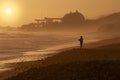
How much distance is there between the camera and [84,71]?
20.9m

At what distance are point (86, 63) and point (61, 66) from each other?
4.88ft

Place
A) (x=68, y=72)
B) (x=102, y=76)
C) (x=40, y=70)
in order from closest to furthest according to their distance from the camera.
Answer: (x=102, y=76) → (x=68, y=72) → (x=40, y=70)

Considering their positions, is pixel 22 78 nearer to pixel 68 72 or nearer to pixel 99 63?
pixel 68 72

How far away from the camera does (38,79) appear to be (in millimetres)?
20938

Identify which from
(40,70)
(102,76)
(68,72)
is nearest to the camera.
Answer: (102,76)

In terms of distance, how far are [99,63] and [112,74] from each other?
2.00 m

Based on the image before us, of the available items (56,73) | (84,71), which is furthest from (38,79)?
(84,71)

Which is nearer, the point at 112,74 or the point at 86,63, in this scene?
the point at 112,74

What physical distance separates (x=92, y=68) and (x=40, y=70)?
3.27m

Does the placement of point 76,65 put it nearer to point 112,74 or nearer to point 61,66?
point 61,66

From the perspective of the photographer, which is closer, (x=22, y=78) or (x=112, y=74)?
(x=112, y=74)

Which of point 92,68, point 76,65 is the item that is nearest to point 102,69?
point 92,68

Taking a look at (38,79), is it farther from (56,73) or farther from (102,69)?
(102,69)

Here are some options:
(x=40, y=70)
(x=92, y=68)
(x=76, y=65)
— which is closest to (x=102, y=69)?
(x=92, y=68)
